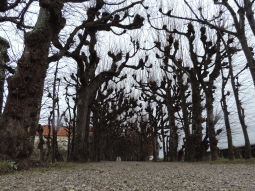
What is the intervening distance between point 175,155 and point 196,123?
4.46 metres

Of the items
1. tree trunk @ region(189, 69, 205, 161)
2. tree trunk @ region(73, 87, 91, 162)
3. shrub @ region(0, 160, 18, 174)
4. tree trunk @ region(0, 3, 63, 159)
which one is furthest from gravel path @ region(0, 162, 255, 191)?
tree trunk @ region(189, 69, 205, 161)

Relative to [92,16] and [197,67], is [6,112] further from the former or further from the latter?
[197,67]

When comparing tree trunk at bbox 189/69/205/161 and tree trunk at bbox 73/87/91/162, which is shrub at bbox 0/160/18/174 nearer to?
tree trunk at bbox 73/87/91/162

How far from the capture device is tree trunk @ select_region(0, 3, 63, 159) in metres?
6.46

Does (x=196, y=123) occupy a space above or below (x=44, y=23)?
below

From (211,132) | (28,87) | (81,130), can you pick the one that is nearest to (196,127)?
(211,132)

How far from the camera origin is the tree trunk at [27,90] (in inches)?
255

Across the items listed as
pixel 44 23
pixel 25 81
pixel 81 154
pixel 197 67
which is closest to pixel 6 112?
pixel 25 81

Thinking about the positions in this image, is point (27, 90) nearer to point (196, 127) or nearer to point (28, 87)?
point (28, 87)

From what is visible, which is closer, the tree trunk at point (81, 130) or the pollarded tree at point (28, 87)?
the pollarded tree at point (28, 87)

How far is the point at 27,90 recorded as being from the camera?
7016mm

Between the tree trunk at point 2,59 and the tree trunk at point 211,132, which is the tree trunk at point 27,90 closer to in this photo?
the tree trunk at point 2,59

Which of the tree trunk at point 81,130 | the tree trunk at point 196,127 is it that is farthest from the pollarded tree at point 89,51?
the tree trunk at point 196,127

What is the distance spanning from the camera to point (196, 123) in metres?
13.5
